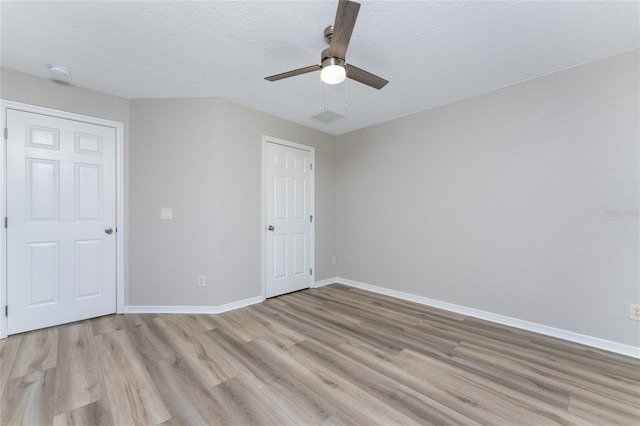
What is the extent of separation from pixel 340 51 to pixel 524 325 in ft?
10.1

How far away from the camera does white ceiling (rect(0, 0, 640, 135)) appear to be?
69.9 inches

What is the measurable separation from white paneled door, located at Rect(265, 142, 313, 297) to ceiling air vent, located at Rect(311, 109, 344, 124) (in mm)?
546

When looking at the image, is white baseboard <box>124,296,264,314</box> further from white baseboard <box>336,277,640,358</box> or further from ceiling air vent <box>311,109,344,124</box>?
ceiling air vent <box>311,109,344,124</box>

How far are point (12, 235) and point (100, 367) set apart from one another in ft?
5.45

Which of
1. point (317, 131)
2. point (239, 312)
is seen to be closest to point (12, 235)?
point (239, 312)

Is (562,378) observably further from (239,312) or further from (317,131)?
(317,131)

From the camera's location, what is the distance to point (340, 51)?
1.74 metres

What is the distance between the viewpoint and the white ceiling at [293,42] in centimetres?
177

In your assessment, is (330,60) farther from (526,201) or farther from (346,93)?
(526,201)

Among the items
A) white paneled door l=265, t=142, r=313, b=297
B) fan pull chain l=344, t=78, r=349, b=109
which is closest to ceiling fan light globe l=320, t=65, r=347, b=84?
fan pull chain l=344, t=78, r=349, b=109

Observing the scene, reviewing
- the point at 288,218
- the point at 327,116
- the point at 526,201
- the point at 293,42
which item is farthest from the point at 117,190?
the point at 526,201

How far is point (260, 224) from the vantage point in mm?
3535

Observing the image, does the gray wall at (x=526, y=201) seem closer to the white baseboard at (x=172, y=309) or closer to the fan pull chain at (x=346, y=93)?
the fan pull chain at (x=346, y=93)

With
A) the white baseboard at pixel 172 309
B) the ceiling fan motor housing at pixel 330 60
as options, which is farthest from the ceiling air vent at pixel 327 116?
the white baseboard at pixel 172 309
